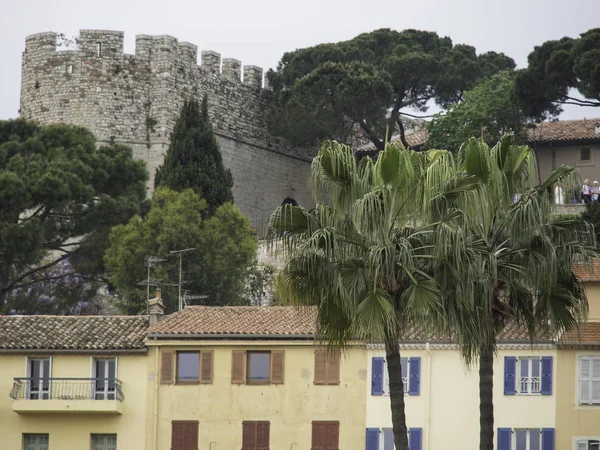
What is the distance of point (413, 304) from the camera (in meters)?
30.3

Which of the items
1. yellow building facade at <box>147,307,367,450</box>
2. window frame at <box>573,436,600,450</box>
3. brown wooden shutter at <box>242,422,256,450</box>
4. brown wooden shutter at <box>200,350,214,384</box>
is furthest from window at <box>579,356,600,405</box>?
brown wooden shutter at <box>200,350,214,384</box>

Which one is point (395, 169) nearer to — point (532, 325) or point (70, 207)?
point (532, 325)

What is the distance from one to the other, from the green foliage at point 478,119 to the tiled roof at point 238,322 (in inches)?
1167

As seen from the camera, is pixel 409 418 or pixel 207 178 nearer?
pixel 409 418

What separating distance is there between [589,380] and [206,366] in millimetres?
9916

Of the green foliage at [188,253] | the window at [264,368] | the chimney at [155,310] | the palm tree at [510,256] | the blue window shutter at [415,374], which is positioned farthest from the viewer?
the green foliage at [188,253]

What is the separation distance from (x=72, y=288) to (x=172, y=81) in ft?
58.7

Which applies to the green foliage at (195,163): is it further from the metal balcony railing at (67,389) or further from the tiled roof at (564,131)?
the metal balcony railing at (67,389)

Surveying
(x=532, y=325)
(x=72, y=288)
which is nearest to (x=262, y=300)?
(x=72, y=288)

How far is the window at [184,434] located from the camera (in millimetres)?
47812

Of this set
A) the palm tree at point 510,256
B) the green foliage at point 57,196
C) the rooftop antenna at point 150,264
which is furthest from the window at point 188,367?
the green foliage at point 57,196

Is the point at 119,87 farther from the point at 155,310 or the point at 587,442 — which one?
the point at 587,442

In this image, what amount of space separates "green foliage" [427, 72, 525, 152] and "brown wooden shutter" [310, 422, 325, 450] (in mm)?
31705

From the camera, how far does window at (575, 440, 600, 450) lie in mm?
46344
